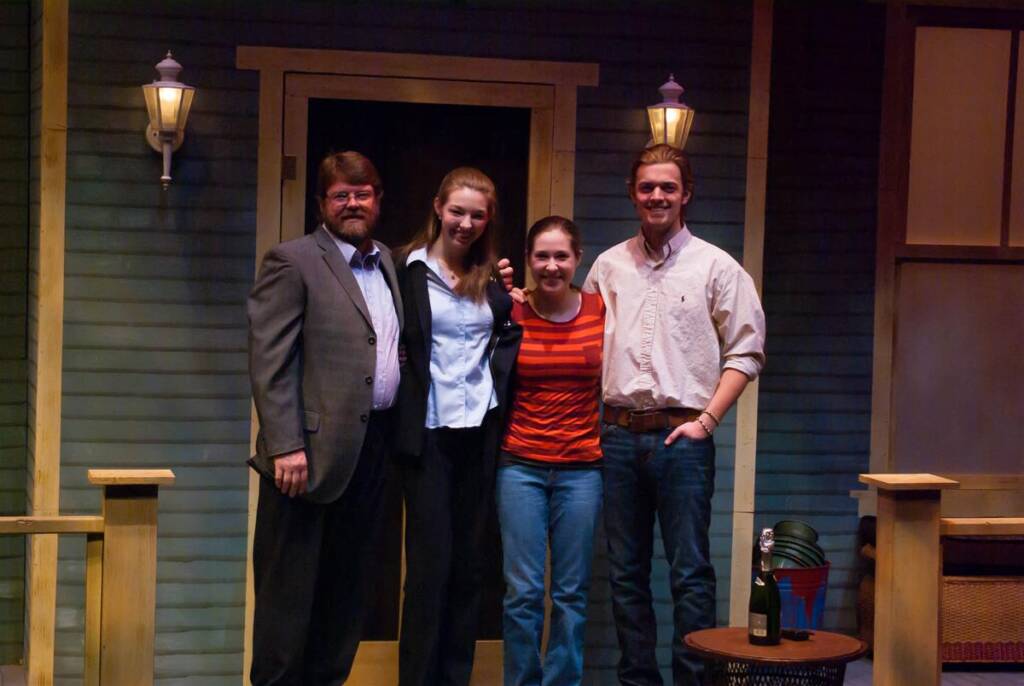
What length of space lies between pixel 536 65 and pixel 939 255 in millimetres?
2331

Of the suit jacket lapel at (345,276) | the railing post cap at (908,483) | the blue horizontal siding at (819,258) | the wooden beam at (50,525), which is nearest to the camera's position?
the wooden beam at (50,525)

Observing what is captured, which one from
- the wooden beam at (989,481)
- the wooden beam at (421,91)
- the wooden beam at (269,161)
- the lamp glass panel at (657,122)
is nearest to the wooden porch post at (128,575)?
the wooden beam at (269,161)

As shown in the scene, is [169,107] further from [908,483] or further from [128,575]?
[908,483]

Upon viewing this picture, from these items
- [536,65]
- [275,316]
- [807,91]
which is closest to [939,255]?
[807,91]

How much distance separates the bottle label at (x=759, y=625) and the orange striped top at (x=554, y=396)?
77 centimetres

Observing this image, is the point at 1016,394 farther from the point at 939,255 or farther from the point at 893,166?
the point at 893,166

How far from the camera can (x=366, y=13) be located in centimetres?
561

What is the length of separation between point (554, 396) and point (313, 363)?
2.66 ft

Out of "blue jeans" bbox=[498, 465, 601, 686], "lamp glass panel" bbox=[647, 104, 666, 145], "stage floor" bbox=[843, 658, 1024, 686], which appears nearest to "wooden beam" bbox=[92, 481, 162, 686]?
"blue jeans" bbox=[498, 465, 601, 686]

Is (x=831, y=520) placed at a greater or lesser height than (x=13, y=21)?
lesser

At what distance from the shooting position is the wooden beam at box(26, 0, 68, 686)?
5.41 m

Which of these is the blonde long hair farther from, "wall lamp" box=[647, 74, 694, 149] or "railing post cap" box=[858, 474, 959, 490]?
"railing post cap" box=[858, 474, 959, 490]

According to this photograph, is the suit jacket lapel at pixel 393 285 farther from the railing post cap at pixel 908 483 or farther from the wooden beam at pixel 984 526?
the wooden beam at pixel 984 526

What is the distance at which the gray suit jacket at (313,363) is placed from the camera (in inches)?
170
